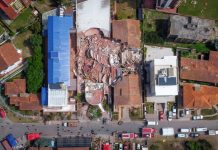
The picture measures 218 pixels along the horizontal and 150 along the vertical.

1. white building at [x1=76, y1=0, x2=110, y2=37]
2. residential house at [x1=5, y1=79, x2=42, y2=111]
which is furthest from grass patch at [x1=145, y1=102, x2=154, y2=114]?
residential house at [x1=5, y1=79, x2=42, y2=111]

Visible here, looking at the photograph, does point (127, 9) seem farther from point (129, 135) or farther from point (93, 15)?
point (129, 135)

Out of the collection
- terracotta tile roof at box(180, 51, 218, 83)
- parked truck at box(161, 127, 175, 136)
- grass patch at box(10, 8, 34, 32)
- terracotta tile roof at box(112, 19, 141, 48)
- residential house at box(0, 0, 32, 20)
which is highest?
residential house at box(0, 0, 32, 20)

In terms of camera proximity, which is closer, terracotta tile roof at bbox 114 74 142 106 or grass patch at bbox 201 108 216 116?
terracotta tile roof at bbox 114 74 142 106

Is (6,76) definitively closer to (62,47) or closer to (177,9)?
(62,47)

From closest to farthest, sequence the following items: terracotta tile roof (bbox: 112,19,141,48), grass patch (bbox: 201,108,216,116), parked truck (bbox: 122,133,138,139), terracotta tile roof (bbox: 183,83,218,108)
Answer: terracotta tile roof (bbox: 183,83,218,108), parked truck (bbox: 122,133,138,139), terracotta tile roof (bbox: 112,19,141,48), grass patch (bbox: 201,108,216,116)

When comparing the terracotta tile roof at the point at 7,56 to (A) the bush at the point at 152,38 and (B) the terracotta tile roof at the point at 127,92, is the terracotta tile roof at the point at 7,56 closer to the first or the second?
(B) the terracotta tile roof at the point at 127,92

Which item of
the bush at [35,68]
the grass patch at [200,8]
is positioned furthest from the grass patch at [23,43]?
the grass patch at [200,8]

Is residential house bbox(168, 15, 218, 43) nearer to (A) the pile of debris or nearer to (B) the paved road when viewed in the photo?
(A) the pile of debris
